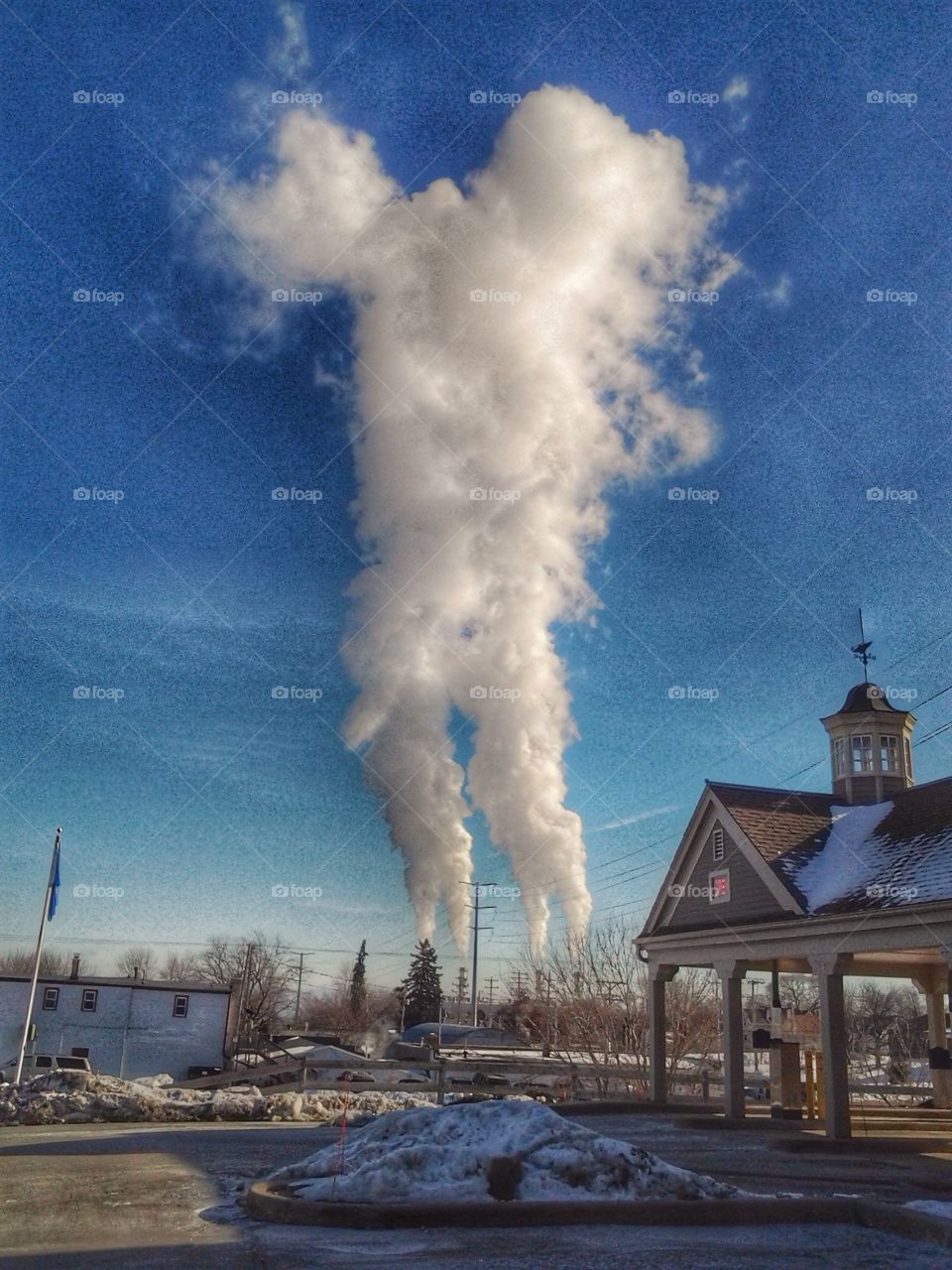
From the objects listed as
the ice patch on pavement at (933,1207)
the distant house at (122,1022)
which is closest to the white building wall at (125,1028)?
the distant house at (122,1022)

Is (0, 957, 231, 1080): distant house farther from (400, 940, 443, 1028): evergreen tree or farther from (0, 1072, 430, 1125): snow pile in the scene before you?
(400, 940, 443, 1028): evergreen tree

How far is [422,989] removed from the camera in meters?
104

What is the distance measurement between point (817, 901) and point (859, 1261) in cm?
1346

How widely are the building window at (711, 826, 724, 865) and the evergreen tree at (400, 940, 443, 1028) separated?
8023 centimetres

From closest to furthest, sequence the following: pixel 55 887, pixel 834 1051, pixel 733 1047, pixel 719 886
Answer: pixel 834 1051 < pixel 733 1047 < pixel 719 886 < pixel 55 887

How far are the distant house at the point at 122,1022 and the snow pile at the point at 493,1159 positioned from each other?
1698 inches

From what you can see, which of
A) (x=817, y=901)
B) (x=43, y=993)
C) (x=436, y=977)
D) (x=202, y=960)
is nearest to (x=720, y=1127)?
(x=817, y=901)

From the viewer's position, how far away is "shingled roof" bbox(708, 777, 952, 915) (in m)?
19.2

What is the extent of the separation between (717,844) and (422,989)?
8424 centimetres

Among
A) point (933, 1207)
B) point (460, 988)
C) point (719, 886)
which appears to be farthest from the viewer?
point (460, 988)

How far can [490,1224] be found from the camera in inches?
361

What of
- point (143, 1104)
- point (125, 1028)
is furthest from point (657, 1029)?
point (125, 1028)

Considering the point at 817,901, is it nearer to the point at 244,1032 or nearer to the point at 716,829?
the point at 716,829

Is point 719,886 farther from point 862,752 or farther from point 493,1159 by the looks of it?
point 493,1159
